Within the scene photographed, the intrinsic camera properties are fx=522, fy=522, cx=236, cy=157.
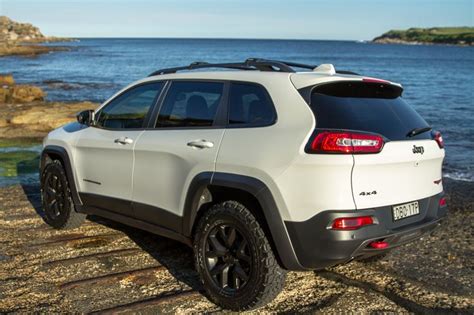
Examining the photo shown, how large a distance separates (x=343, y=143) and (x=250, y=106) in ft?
2.89

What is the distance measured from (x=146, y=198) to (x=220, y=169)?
103 cm

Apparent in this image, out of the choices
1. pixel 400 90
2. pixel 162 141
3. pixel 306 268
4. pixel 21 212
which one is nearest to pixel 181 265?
pixel 162 141

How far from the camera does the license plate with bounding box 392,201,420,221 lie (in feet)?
12.0

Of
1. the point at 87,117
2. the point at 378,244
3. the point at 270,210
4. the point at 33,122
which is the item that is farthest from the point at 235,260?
the point at 33,122

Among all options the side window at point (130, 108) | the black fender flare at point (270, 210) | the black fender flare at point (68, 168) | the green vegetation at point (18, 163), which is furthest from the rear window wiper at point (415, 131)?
the green vegetation at point (18, 163)

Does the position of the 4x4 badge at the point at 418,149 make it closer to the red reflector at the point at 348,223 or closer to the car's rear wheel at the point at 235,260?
the red reflector at the point at 348,223

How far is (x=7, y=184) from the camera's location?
860cm

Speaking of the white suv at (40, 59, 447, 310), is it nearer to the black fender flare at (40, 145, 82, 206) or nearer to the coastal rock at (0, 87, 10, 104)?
the black fender flare at (40, 145, 82, 206)

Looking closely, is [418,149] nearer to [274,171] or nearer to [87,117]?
Answer: [274,171]

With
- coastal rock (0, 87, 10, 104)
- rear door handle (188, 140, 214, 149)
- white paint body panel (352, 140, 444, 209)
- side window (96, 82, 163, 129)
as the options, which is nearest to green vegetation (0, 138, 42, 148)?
side window (96, 82, 163, 129)

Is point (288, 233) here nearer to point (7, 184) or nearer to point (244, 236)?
point (244, 236)

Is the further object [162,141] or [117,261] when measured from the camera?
[117,261]

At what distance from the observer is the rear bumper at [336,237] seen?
3424 mm

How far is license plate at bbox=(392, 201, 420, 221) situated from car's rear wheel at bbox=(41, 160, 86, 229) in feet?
11.7
